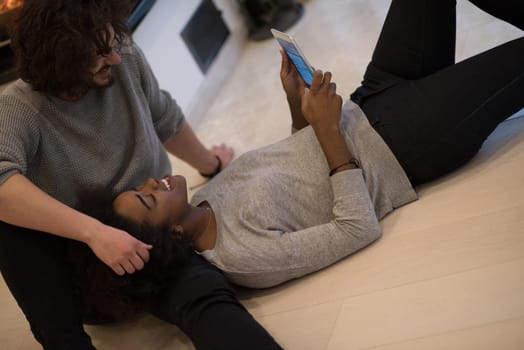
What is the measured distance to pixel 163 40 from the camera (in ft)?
6.94

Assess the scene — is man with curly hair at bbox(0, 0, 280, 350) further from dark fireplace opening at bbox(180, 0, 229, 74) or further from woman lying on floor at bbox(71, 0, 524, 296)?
dark fireplace opening at bbox(180, 0, 229, 74)

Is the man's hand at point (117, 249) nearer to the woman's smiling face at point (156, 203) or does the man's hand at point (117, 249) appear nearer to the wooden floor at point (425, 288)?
the woman's smiling face at point (156, 203)

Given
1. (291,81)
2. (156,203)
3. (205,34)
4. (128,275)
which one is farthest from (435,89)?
(205,34)

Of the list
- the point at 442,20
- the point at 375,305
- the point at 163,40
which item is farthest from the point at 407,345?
the point at 163,40

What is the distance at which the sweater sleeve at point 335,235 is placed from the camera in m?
1.16

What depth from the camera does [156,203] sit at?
120 cm

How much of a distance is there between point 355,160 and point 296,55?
0.92ft

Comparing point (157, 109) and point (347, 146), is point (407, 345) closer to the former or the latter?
point (347, 146)

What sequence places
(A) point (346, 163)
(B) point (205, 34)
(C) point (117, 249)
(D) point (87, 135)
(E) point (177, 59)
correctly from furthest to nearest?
(B) point (205, 34), (E) point (177, 59), (D) point (87, 135), (A) point (346, 163), (C) point (117, 249)

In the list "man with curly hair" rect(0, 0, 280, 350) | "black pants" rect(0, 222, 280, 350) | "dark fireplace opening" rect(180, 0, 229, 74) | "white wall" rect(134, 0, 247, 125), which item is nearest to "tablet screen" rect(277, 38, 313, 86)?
"man with curly hair" rect(0, 0, 280, 350)

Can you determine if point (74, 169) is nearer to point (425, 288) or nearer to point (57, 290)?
point (57, 290)

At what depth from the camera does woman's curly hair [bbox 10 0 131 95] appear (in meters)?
1.10

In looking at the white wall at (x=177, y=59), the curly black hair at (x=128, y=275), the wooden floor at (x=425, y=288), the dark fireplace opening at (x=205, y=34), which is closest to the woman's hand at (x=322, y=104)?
the wooden floor at (x=425, y=288)

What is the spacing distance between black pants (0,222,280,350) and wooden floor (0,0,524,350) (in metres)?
0.17
